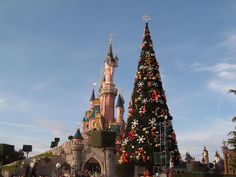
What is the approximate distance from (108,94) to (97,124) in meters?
8.72

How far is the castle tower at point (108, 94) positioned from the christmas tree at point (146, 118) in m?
45.8

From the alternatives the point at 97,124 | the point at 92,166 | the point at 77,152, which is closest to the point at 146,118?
the point at 77,152

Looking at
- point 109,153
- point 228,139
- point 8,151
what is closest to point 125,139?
point 228,139

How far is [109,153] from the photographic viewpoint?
180 ft

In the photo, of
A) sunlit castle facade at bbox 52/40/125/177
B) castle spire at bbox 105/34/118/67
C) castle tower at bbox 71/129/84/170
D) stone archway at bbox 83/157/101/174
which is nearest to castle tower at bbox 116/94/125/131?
sunlit castle facade at bbox 52/40/125/177

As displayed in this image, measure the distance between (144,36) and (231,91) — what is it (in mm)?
15782

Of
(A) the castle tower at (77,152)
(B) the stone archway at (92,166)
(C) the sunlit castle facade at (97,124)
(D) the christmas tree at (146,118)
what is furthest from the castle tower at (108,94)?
(D) the christmas tree at (146,118)

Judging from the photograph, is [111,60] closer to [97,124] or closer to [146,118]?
[97,124]

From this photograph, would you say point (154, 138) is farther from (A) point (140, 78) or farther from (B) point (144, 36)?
(B) point (144, 36)

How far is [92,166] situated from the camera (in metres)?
67.6

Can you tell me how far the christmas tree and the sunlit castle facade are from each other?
24753 millimetres

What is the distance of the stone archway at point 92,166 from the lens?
209 feet

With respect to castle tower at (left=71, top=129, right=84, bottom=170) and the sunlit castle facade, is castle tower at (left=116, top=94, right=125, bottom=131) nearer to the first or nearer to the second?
the sunlit castle facade

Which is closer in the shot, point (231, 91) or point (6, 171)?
point (231, 91)
